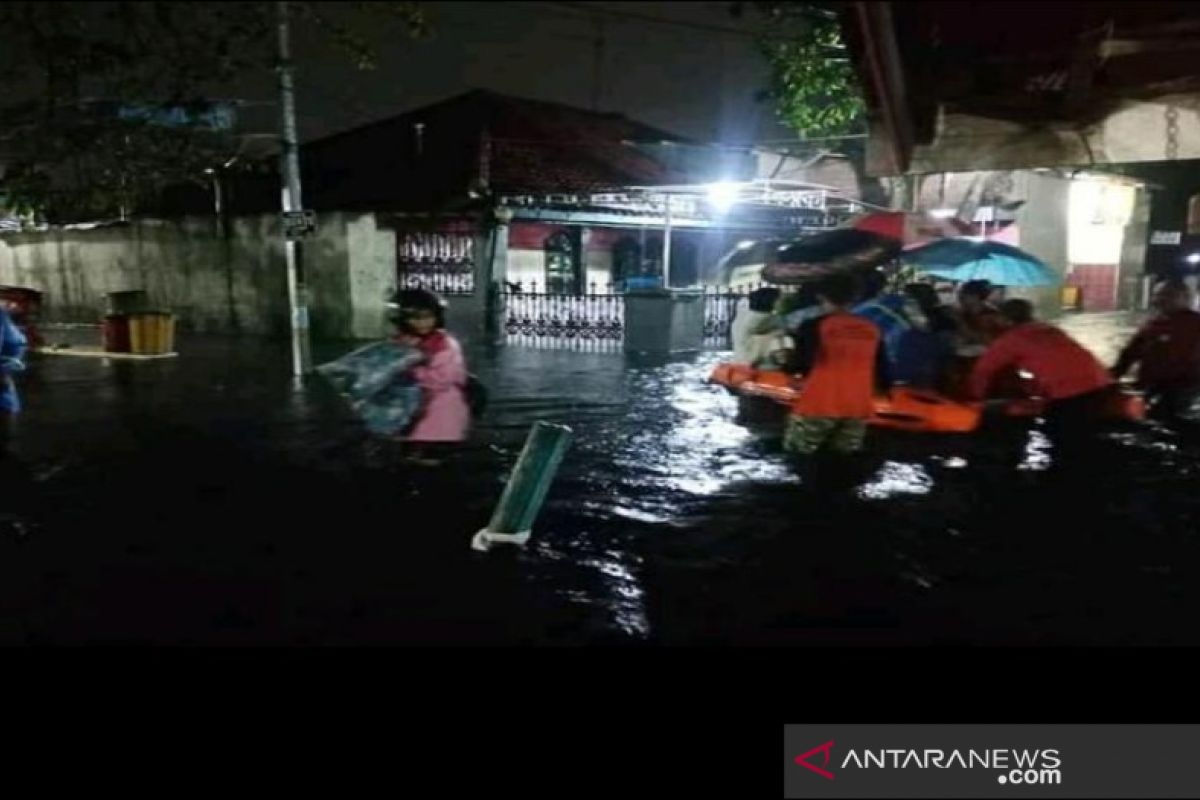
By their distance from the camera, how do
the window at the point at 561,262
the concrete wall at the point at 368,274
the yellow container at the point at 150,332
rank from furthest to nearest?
the window at the point at 561,262
the concrete wall at the point at 368,274
the yellow container at the point at 150,332

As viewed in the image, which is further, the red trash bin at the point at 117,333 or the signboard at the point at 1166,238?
the signboard at the point at 1166,238

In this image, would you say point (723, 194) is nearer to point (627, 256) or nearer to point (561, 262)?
point (561, 262)

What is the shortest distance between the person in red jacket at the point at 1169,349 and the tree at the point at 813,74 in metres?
2.74

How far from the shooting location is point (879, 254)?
341 inches

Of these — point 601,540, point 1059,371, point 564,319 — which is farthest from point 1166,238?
point 601,540

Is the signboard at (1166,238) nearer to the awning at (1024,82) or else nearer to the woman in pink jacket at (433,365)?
the awning at (1024,82)

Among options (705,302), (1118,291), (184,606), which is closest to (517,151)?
(705,302)

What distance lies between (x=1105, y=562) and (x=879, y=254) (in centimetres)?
394

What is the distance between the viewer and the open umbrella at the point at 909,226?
10641 millimetres

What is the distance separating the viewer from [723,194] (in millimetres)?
16469

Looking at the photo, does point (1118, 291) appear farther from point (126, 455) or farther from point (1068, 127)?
point (126, 455)

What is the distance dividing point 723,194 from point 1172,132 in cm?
990

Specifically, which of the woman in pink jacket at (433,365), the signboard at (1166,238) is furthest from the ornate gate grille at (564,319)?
the signboard at (1166,238)

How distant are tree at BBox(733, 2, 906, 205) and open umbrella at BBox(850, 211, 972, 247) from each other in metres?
0.71
